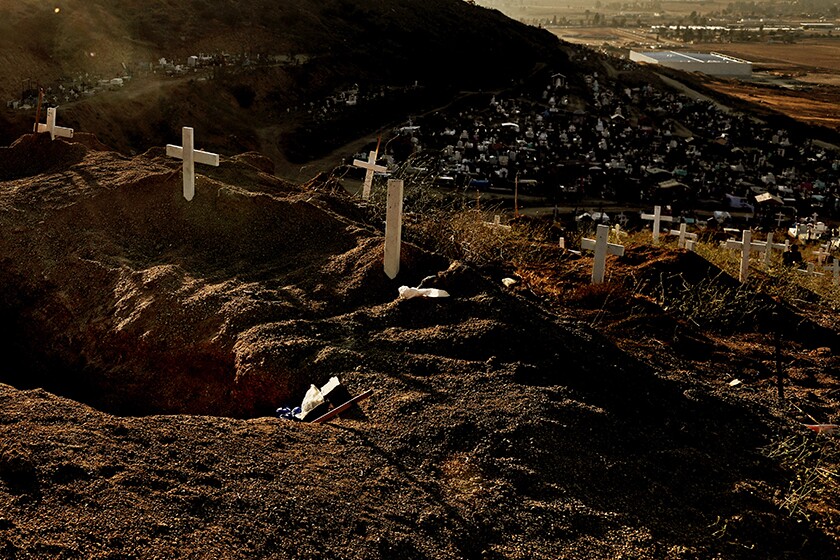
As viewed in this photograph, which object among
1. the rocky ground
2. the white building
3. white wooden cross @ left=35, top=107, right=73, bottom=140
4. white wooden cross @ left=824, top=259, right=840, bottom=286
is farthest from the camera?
the white building

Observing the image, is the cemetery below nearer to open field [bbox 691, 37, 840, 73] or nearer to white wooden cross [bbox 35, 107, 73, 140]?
white wooden cross [bbox 35, 107, 73, 140]

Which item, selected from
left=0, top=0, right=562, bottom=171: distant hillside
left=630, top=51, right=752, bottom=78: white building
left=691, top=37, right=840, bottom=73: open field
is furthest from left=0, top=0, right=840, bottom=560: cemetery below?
left=691, top=37, right=840, bottom=73: open field

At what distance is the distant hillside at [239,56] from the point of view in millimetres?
30752

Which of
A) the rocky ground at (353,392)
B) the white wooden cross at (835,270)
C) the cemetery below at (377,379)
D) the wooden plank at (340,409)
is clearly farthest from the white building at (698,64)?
the wooden plank at (340,409)

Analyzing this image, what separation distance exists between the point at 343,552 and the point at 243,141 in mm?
28849

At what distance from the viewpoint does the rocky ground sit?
169 inches

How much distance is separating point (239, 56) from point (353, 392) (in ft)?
136

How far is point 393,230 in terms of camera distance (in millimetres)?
7129

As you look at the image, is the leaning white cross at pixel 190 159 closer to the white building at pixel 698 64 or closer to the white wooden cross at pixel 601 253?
the white wooden cross at pixel 601 253

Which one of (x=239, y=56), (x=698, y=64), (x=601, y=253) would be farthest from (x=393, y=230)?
(x=698, y=64)

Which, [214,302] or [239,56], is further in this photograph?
[239,56]

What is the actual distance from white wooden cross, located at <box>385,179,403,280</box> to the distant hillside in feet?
64.8

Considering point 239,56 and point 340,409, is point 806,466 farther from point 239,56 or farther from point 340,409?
point 239,56

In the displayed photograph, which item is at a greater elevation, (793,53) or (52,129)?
(793,53)
